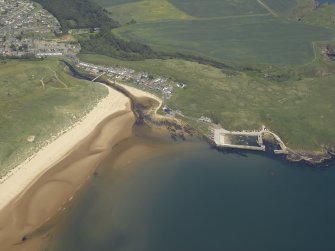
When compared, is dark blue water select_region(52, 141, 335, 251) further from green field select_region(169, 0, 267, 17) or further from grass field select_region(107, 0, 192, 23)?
green field select_region(169, 0, 267, 17)

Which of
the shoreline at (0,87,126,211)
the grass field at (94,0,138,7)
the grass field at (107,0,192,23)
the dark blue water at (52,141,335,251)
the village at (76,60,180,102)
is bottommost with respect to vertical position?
the dark blue water at (52,141,335,251)

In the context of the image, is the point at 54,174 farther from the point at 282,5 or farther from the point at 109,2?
the point at 282,5

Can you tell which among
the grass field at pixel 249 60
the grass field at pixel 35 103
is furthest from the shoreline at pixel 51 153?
the grass field at pixel 249 60

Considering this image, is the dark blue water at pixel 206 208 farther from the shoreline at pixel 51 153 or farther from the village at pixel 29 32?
the village at pixel 29 32

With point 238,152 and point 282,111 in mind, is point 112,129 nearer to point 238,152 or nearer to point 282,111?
point 238,152

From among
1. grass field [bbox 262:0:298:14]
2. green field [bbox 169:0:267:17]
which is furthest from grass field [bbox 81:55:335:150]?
grass field [bbox 262:0:298:14]
